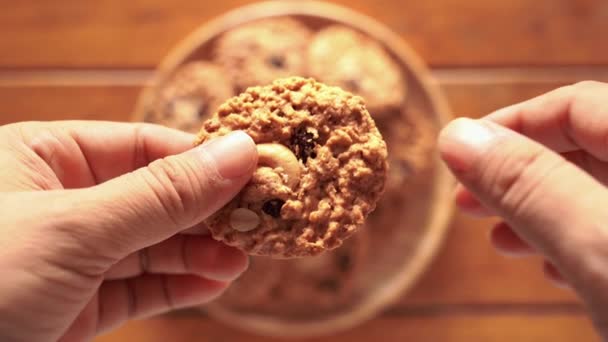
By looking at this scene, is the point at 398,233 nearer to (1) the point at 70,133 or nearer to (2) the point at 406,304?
(2) the point at 406,304

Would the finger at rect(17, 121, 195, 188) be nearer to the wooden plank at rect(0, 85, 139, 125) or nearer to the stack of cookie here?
the stack of cookie

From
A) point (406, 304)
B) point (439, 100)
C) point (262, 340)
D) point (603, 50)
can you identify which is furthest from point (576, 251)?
point (603, 50)

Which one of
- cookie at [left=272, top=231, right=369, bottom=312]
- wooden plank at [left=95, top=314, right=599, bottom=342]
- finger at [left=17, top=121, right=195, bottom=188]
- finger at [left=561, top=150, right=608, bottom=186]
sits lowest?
wooden plank at [left=95, top=314, right=599, bottom=342]

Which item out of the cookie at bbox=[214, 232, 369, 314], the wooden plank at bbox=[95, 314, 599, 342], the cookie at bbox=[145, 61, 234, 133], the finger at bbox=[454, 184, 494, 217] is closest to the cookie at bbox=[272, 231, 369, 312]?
the cookie at bbox=[214, 232, 369, 314]

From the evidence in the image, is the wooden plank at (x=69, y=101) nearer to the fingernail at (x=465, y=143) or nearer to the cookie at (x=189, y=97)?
the cookie at (x=189, y=97)

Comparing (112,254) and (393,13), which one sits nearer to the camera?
(112,254)

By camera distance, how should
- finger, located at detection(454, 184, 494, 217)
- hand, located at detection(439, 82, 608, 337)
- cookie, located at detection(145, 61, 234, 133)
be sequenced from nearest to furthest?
hand, located at detection(439, 82, 608, 337) < finger, located at detection(454, 184, 494, 217) < cookie, located at detection(145, 61, 234, 133)

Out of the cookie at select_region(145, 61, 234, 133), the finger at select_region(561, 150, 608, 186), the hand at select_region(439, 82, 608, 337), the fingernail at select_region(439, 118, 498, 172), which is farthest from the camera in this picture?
the cookie at select_region(145, 61, 234, 133)
